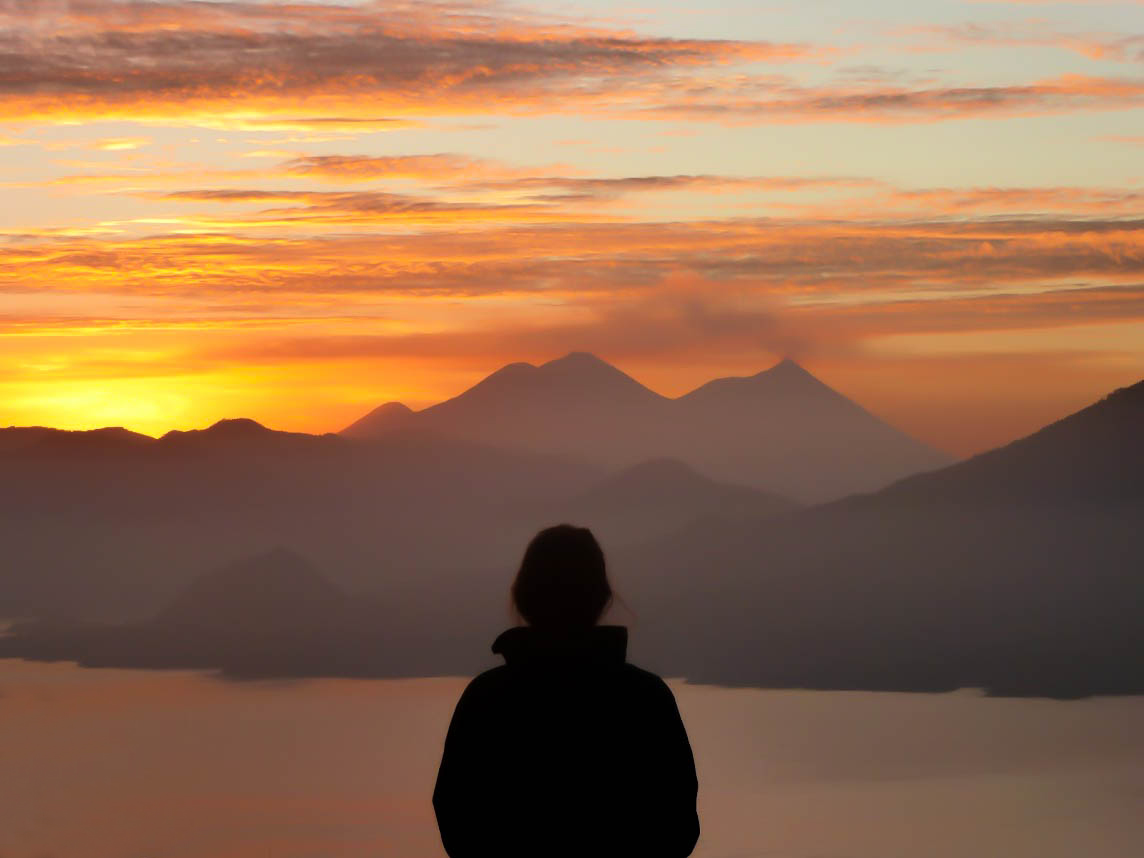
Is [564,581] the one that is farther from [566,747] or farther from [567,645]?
[566,747]

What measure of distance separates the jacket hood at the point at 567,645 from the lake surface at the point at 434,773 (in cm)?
10132

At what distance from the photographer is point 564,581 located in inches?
193

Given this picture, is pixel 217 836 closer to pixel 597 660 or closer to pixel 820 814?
pixel 820 814

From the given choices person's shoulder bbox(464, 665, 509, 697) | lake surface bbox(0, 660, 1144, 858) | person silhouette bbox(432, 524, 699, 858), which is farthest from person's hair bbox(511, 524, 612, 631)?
lake surface bbox(0, 660, 1144, 858)

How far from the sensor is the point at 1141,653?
614ft

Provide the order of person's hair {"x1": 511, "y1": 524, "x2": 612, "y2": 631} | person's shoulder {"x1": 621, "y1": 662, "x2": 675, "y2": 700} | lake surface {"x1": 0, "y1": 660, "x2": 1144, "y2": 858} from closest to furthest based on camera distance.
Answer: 1. person's shoulder {"x1": 621, "y1": 662, "x2": 675, "y2": 700}
2. person's hair {"x1": 511, "y1": 524, "x2": 612, "y2": 631}
3. lake surface {"x1": 0, "y1": 660, "x2": 1144, "y2": 858}

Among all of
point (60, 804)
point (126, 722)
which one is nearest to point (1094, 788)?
point (60, 804)

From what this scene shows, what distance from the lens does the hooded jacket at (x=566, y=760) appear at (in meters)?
4.83

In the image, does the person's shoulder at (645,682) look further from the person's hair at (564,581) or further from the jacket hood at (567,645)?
the person's hair at (564,581)

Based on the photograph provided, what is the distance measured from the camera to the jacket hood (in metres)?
4.84

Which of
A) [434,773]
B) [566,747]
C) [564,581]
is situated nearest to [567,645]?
[564,581]

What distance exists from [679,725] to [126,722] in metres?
179

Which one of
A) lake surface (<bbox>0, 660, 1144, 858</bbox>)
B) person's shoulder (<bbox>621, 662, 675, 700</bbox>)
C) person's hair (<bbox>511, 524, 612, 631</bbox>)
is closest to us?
person's shoulder (<bbox>621, 662, 675, 700</bbox>)

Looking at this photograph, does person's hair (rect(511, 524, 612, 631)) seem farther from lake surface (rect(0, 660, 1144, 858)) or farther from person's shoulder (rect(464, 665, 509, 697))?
lake surface (rect(0, 660, 1144, 858))
